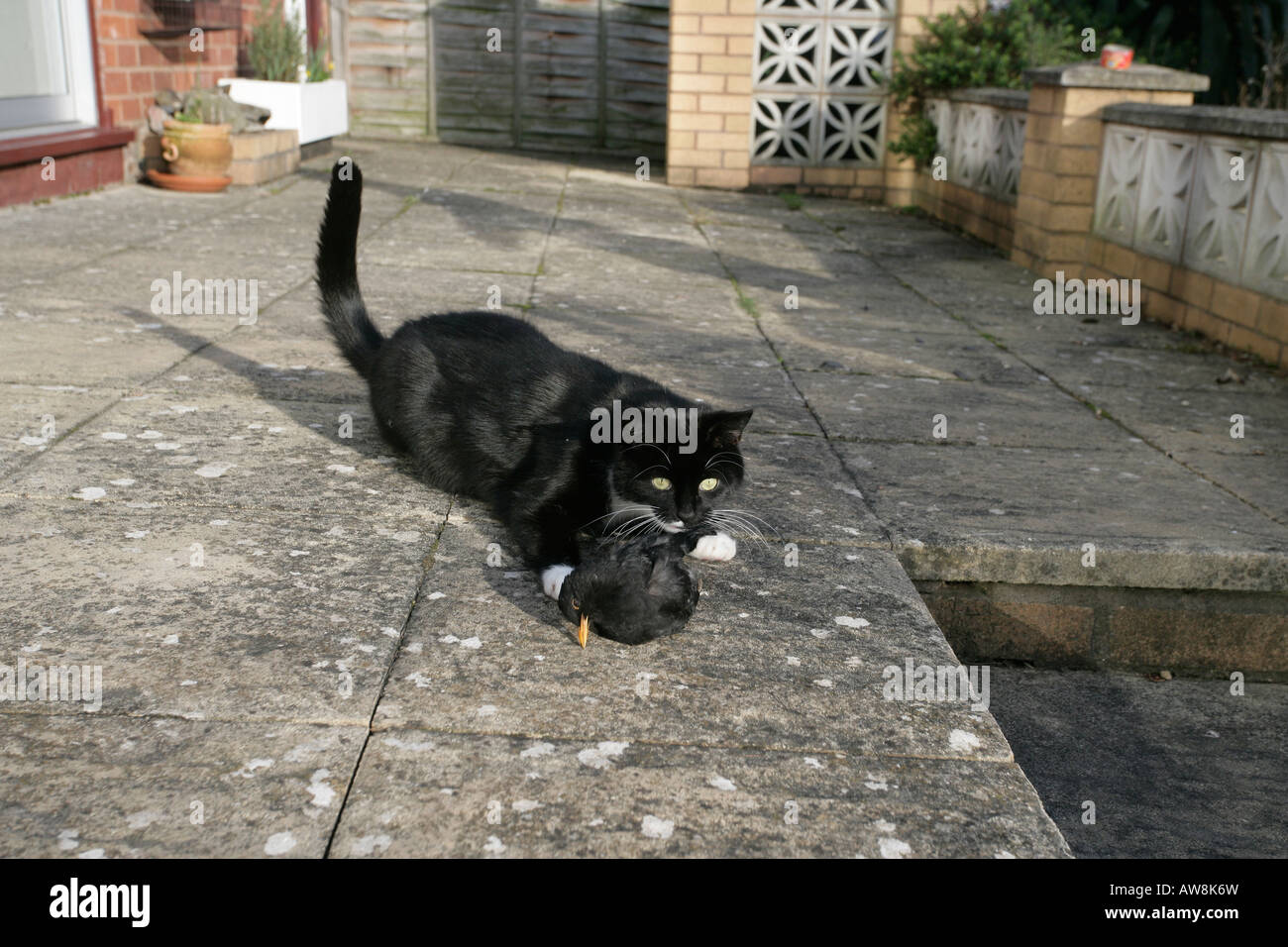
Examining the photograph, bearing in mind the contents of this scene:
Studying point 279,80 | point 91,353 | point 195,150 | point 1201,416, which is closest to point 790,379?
point 1201,416

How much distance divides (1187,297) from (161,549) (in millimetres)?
5521

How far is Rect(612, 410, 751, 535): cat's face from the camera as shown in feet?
8.74

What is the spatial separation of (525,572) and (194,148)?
7.48 metres

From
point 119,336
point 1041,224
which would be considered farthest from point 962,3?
point 119,336

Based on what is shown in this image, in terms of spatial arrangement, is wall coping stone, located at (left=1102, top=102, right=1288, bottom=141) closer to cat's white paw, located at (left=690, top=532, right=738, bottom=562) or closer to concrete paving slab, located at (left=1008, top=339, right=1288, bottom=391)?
A: concrete paving slab, located at (left=1008, top=339, right=1288, bottom=391)

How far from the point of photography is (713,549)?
9.19ft

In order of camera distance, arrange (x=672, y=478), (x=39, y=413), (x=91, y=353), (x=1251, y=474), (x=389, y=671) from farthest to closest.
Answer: (x=91, y=353), (x=1251, y=474), (x=39, y=413), (x=672, y=478), (x=389, y=671)

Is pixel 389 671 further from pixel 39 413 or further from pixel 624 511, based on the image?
pixel 39 413

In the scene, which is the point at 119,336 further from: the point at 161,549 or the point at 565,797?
the point at 565,797

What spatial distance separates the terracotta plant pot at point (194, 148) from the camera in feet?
28.7

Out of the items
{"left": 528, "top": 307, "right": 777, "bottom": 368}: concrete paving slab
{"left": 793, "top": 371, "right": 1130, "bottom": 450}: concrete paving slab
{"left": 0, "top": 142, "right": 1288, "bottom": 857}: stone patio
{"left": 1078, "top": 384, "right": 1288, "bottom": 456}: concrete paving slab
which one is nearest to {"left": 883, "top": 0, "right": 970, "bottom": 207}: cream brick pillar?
{"left": 0, "top": 142, "right": 1288, "bottom": 857}: stone patio

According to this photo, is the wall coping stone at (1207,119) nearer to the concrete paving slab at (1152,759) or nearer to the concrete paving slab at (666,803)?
the concrete paving slab at (1152,759)

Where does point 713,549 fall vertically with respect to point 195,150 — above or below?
below
